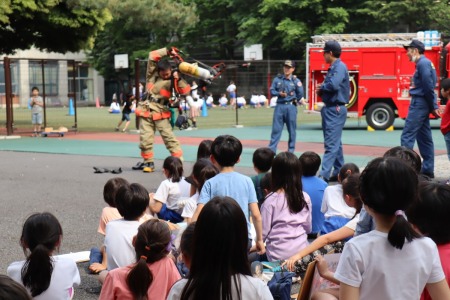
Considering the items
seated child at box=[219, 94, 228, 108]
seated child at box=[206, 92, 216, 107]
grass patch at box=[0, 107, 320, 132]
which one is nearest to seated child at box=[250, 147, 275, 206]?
grass patch at box=[0, 107, 320, 132]

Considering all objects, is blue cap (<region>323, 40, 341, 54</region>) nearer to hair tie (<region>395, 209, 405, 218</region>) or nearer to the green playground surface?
→ the green playground surface

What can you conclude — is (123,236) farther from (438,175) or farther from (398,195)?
(438,175)

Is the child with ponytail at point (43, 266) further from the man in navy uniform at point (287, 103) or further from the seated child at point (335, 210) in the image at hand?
the man in navy uniform at point (287, 103)

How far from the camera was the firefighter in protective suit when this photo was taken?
1273 centimetres

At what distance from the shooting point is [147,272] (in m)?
4.16

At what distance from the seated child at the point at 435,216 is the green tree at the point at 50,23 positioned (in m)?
21.3

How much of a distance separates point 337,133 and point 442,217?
26.2 ft

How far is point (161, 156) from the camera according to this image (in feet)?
54.0

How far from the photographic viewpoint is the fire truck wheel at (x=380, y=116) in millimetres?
23156

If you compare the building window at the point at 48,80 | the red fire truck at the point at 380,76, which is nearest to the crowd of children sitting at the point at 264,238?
the red fire truck at the point at 380,76

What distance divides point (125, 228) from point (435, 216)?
255 cm

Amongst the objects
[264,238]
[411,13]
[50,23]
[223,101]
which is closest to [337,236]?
[264,238]

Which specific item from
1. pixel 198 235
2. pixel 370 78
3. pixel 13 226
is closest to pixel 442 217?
pixel 198 235

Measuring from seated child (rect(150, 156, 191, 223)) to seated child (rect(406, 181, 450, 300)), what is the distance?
165 inches
